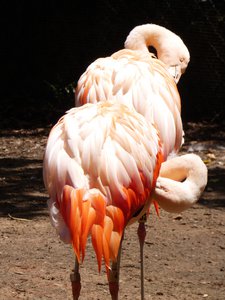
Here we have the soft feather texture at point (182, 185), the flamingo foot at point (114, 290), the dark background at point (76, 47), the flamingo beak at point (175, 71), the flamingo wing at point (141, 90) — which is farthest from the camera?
the dark background at point (76, 47)

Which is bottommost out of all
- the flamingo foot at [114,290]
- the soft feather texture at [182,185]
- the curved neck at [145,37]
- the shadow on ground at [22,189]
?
the shadow on ground at [22,189]

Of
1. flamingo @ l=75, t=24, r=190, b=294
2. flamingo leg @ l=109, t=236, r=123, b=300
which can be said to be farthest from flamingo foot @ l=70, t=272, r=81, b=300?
flamingo @ l=75, t=24, r=190, b=294

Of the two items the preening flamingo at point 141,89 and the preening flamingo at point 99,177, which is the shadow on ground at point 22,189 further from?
the preening flamingo at point 99,177

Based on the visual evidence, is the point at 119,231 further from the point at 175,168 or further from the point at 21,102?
the point at 21,102

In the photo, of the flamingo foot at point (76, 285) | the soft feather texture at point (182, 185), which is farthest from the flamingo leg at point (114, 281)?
the soft feather texture at point (182, 185)

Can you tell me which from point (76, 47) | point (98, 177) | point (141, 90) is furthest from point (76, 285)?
point (76, 47)

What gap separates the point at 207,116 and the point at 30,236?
472 cm

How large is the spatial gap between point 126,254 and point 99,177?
5.65ft

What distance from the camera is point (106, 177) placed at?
294 centimetres

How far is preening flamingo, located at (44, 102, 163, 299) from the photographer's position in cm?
291

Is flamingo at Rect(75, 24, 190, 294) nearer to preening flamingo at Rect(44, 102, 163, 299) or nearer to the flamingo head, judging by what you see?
the flamingo head

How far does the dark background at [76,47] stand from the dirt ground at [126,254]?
2.81 m

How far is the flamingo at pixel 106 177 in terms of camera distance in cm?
291

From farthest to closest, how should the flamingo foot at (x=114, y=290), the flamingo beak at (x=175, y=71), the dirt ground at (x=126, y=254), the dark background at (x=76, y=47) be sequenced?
the dark background at (x=76, y=47) → the flamingo beak at (x=175, y=71) → the dirt ground at (x=126, y=254) → the flamingo foot at (x=114, y=290)
